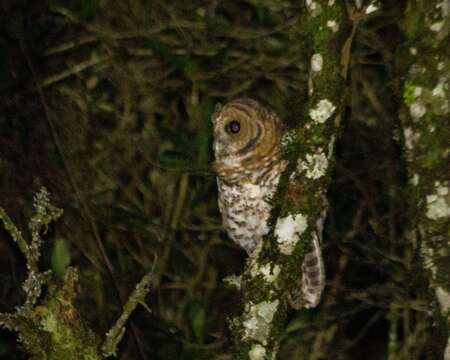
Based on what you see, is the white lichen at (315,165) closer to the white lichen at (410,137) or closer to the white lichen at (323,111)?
the white lichen at (323,111)

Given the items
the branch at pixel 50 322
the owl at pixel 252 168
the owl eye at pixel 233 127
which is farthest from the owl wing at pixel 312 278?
the branch at pixel 50 322

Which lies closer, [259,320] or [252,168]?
[259,320]

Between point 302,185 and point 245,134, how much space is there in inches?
46.4

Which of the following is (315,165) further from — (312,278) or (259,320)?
(312,278)

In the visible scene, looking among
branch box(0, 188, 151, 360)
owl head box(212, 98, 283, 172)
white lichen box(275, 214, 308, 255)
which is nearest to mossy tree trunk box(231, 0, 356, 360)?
white lichen box(275, 214, 308, 255)

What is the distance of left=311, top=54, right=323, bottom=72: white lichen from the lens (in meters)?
2.27

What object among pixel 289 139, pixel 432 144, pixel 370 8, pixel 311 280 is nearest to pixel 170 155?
pixel 311 280

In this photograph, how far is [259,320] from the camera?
7.88 ft

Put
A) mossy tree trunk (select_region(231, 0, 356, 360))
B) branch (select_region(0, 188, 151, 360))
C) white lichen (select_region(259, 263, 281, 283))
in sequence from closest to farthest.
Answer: branch (select_region(0, 188, 151, 360)) → mossy tree trunk (select_region(231, 0, 356, 360)) → white lichen (select_region(259, 263, 281, 283))

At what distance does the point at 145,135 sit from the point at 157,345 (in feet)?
4.11

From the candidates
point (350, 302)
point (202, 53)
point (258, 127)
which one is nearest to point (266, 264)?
point (258, 127)

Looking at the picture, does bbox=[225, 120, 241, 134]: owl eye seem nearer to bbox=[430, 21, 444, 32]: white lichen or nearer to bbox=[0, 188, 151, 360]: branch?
bbox=[430, 21, 444, 32]: white lichen

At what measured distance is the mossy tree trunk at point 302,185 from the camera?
2.27 metres

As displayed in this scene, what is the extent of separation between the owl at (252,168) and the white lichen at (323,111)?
3.64ft
